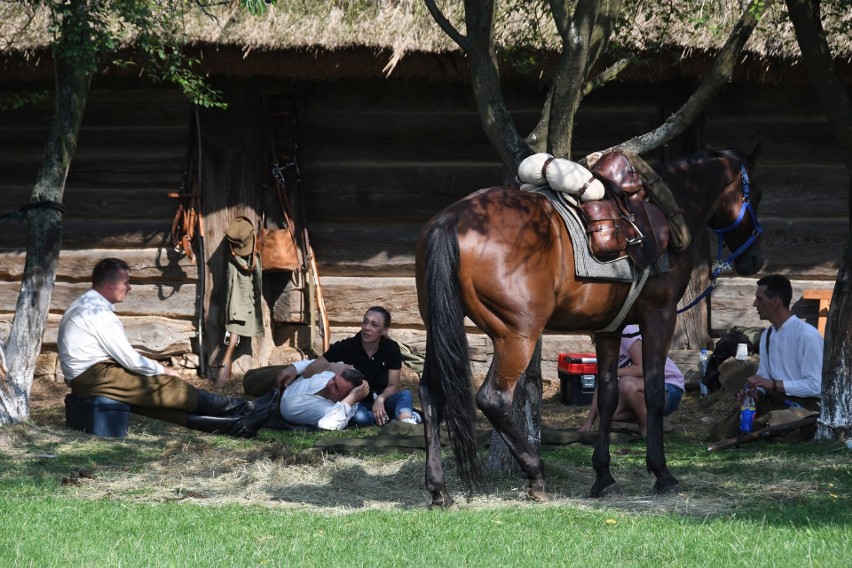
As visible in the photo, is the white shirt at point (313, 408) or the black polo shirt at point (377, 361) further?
the black polo shirt at point (377, 361)

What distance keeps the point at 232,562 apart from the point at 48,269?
5.03m

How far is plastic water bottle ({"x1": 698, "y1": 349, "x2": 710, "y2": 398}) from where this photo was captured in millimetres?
10391

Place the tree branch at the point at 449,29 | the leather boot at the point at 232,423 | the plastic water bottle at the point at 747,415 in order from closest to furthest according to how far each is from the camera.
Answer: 1. the tree branch at the point at 449,29
2. the plastic water bottle at the point at 747,415
3. the leather boot at the point at 232,423

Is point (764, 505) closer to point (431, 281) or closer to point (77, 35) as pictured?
point (431, 281)

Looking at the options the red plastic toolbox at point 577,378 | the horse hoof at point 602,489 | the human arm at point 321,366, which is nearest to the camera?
the horse hoof at point 602,489

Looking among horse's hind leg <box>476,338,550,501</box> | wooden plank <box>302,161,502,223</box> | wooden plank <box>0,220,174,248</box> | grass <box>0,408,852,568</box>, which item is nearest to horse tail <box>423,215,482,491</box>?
horse's hind leg <box>476,338,550,501</box>

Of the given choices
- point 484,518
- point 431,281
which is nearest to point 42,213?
point 431,281

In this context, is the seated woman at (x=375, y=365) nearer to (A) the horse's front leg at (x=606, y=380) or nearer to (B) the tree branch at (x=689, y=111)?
(A) the horse's front leg at (x=606, y=380)

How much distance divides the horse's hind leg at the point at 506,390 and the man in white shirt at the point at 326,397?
3137mm

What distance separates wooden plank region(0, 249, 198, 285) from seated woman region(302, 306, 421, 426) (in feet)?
9.85

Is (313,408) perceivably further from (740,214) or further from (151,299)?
(740,214)

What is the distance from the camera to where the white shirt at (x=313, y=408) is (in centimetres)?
888

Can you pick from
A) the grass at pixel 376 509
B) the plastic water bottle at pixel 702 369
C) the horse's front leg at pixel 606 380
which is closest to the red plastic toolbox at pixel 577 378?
the plastic water bottle at pixel 702 369

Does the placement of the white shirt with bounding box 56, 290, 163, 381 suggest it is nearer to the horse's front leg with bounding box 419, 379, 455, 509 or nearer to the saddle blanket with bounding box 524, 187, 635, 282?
the horse's front leg with bounding box 419, 379, 455, 509
